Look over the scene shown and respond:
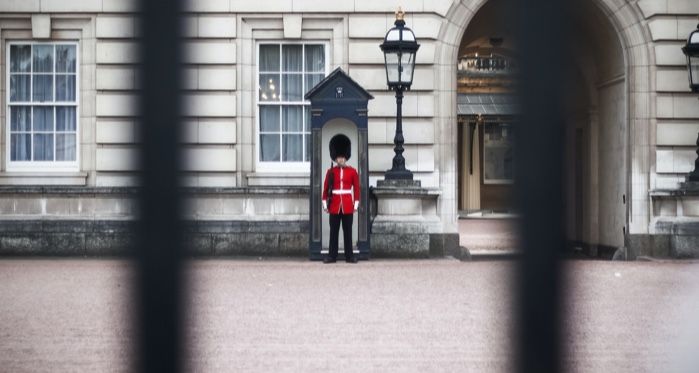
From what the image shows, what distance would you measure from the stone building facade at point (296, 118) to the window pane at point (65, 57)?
16mm

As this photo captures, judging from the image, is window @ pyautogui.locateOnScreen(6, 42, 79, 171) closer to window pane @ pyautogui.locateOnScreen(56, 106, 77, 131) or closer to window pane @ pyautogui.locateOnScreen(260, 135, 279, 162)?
window pane @ pyautogui.locateOnScreen(56, 106, 77, 131)

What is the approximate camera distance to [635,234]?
682 inches

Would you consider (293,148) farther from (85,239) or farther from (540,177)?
(540,177)

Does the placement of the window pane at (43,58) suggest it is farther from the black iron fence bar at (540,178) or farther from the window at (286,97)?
the black iron fence bar at (540,178)

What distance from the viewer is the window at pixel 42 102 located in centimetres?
1775

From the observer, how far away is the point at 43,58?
17.8 m

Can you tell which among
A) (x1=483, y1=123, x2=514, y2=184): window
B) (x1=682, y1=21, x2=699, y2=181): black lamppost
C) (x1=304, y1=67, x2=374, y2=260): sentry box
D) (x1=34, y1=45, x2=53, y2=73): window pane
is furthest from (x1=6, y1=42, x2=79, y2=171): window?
(x1=483, y1=123, x2=514, y2=184): window

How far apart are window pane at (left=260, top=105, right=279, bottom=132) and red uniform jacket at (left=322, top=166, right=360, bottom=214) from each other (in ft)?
6.66

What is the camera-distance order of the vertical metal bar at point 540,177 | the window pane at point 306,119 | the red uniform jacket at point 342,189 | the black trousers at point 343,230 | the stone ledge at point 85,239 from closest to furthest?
the vertical metal bar at point 540,177 → the red uniform jacket at point 342,189 → the black trousers at point 343,230 → the stone ledge at point 85,239 → the window pane at point 306,119

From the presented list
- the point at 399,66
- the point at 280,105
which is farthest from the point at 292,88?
the point at 399,66

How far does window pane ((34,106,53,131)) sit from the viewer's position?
58.5ft

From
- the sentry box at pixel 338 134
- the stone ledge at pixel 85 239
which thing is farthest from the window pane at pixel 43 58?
the sentry box at pixel 338 134

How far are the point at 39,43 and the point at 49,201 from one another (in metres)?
2.55

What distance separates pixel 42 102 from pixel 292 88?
3.96 metres
